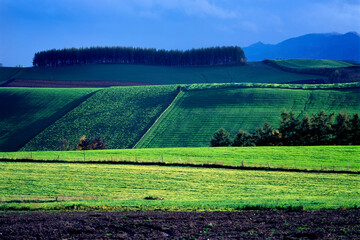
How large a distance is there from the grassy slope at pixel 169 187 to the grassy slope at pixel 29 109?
36.2 m

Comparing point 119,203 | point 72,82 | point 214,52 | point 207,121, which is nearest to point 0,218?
point 119,203

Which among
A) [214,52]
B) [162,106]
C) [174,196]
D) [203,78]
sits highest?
[214,52]

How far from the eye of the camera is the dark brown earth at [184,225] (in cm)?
1750

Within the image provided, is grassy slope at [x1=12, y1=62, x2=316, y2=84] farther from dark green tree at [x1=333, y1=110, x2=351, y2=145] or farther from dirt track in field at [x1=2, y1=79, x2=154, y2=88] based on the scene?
dark green tree at [x1=333, y1=110, x2=351, y2=145]

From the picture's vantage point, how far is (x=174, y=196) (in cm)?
3134

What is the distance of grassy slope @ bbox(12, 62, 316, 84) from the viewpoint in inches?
5367

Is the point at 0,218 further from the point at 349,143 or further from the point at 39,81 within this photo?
the point at 39,81

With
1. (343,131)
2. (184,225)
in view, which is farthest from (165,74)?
(184,225)

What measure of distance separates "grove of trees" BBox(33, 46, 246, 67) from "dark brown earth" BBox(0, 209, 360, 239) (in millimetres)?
147026

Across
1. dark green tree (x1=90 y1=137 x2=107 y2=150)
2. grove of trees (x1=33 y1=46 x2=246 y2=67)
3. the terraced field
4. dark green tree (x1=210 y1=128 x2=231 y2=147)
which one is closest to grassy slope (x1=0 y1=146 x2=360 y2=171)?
dark green tree (x1=210 y1=128 x2=231 y2=147)

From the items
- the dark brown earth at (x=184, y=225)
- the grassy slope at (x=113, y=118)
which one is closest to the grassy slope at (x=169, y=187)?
the dark brown earth at (x=184, y=225)

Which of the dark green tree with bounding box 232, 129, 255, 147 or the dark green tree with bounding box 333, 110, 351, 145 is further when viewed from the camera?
the dark green tree with bounding box 232, 129, 255, 147

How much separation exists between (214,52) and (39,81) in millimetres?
74780

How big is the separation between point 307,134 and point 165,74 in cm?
9064
